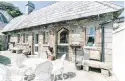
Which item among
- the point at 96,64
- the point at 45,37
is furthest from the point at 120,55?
the point at 45,37

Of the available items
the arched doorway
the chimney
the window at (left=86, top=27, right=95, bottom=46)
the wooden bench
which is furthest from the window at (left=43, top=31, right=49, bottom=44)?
the chimney

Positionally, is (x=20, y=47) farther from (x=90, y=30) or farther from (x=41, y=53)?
(x=90, y=30)

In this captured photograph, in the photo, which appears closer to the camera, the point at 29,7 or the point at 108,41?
the point at 108,41

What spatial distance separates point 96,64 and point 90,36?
2.86 meters

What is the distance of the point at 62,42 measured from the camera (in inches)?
466

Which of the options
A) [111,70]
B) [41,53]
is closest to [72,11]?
[41,53]

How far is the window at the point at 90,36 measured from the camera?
9.70 meters

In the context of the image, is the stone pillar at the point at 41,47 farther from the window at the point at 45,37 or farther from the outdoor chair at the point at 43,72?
the outdoor chair at the point at 43,72

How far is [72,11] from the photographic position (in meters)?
11.4

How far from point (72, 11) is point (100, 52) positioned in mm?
4560

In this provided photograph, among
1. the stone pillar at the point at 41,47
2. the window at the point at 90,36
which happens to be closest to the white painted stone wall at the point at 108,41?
the window at the point at 90,36

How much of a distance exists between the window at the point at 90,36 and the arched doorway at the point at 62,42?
1.99 meters

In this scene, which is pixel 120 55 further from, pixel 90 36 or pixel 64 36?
pixel 64 36

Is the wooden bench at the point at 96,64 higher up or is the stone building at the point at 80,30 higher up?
the stone building at the point at 80,30
